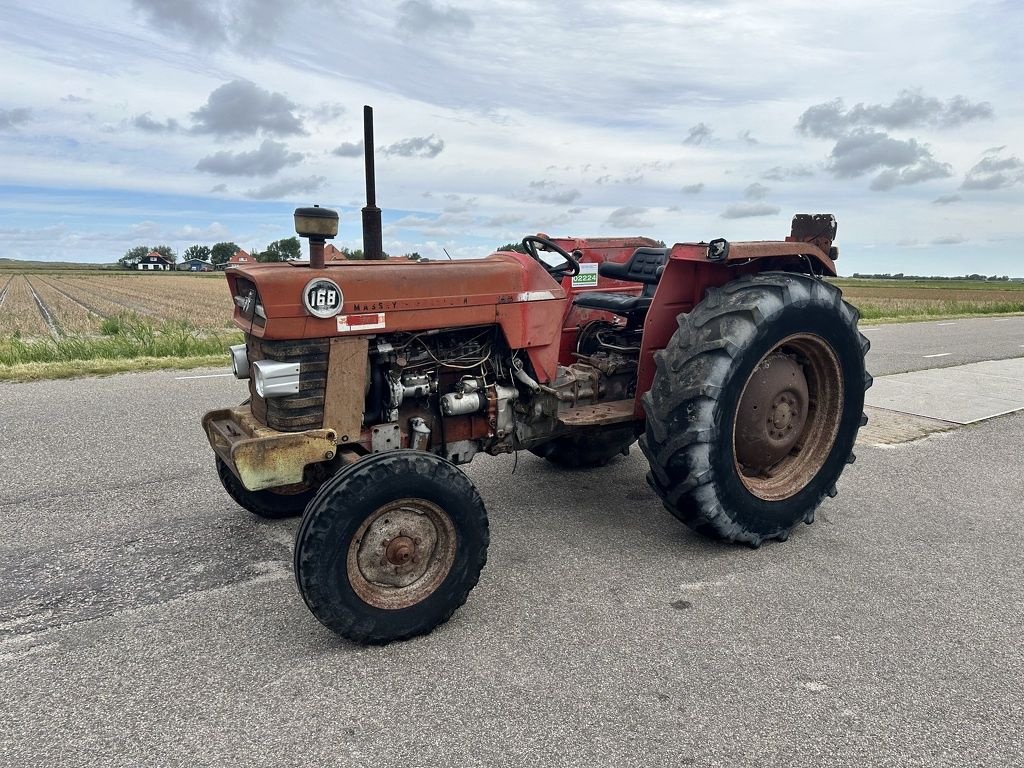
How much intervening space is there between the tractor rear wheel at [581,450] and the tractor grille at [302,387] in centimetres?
192

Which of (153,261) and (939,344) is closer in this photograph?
(939,344)

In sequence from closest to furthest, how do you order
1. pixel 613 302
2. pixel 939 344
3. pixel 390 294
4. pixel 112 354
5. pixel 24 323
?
pixel 390 294 < pixel 613 302 < pixel 112 354 < pixel 939 344 < pixel 24 323

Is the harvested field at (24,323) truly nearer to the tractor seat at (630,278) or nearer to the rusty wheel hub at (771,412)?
the tractor seat at (630,278)

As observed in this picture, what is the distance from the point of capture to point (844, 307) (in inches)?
141

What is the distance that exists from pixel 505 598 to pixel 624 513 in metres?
1.18

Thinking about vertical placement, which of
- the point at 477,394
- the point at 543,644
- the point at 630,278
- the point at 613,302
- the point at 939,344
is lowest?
the point at 543,644

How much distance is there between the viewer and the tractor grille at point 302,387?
2.74 m

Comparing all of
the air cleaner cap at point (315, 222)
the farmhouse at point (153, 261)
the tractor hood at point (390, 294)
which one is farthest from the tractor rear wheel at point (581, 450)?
the farmhouse at point (153, 261)

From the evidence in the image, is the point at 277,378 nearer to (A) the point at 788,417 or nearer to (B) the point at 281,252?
(B) the point at 281,252

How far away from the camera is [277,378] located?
107 inches

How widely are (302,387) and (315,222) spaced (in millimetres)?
644

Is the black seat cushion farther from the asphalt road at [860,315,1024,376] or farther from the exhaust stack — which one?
the asphalt road at [860,315,1024,376]

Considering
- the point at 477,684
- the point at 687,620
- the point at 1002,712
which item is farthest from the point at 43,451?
the point at 1002,712

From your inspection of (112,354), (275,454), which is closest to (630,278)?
(275,454)
